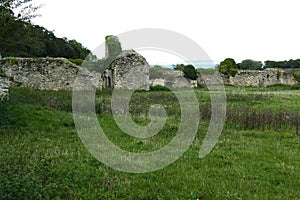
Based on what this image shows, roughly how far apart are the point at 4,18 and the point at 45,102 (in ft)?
15.7

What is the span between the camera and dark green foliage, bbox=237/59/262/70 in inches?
2154

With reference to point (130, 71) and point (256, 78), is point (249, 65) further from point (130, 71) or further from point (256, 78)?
point (130, 71)

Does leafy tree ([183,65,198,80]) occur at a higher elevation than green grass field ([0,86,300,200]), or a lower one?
higher

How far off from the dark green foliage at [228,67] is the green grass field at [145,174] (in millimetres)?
25499

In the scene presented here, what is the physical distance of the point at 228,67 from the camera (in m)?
34.7

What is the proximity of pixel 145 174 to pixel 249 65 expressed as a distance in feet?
177

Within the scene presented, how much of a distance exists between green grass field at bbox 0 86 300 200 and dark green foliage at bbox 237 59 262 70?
4783cm

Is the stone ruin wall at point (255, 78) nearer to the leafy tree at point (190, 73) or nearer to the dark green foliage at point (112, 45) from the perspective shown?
the leafy tree at point (190, 73)

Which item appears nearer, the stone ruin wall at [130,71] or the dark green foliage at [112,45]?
the stone ruin wall at [130,71]

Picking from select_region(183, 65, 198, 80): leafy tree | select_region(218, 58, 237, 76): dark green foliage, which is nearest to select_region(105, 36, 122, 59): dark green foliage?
select_region(183, 65, 198, 80): leafy tree

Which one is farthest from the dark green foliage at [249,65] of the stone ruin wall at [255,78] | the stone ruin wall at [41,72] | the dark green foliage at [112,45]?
the stone ruin wall at [41,72]

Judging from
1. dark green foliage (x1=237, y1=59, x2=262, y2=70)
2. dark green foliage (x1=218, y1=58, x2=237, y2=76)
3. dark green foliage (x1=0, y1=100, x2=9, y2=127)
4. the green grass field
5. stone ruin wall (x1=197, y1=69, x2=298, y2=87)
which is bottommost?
the green grass field

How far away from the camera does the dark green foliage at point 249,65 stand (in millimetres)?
54719

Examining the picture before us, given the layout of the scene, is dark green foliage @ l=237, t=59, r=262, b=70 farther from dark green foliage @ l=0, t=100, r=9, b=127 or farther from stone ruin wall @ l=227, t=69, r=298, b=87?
dark green foliage @ l=0, t=100, r=9, b=127
